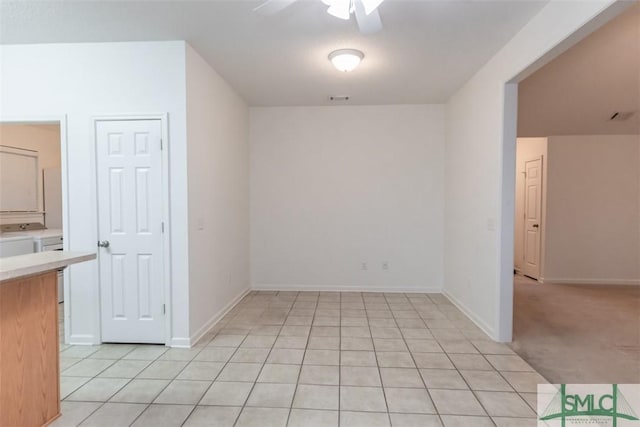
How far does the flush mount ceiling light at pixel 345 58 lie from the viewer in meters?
2.99

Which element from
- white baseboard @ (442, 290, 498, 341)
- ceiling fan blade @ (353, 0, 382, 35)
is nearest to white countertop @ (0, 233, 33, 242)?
ceiling fan blade @ (353, 0, 382, 35)

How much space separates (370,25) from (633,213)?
19.2ft

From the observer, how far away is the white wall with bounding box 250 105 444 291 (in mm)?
4754

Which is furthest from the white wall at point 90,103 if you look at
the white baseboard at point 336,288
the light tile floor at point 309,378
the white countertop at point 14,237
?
the white baseboard at point 336,288

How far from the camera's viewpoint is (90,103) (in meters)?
2.92

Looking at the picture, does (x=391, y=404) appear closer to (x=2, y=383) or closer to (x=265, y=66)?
(x=2, y=383)

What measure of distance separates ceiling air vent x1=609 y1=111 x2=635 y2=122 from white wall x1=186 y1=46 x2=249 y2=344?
545 centimetres

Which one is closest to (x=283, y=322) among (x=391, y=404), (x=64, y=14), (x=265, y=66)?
(x=391, y=404)

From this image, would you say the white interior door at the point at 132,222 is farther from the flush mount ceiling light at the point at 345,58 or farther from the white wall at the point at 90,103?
the flush mount ceiling light at the point at 345,58

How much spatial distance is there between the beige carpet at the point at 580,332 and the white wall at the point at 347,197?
4.61 feet

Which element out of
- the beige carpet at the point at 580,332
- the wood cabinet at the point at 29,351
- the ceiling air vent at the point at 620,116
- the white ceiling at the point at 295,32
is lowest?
the beige carpet at the point at 580,332

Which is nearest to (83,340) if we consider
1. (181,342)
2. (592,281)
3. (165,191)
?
(181,342)

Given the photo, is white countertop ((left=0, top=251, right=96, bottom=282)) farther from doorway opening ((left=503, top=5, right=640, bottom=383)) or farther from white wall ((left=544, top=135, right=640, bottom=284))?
white wall ((left=544, top=135, right=640, bottom=284))
